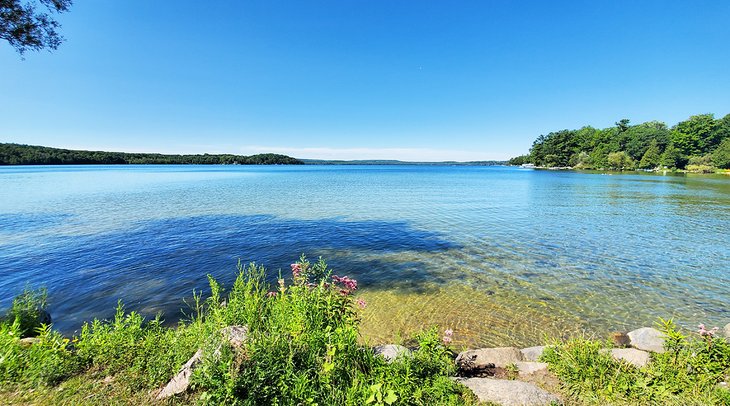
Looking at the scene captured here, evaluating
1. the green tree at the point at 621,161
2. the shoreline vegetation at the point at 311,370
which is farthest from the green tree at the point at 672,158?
the shoreline vegetation at the point at 311,370

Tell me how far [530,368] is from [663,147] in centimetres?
16805

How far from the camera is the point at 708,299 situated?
30.6ft

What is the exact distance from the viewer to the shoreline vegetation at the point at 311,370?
3877mm

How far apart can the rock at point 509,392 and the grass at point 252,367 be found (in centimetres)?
26

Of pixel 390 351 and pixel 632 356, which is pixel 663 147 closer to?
pixel 632 356

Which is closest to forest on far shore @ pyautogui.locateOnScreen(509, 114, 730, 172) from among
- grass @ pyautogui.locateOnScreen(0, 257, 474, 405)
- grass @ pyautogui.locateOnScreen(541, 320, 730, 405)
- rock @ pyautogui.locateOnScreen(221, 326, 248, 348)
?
grass @ pyautogui.locateOnScreen(541, 320, 730, 405)

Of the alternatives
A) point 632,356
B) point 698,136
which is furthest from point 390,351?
point 698,136

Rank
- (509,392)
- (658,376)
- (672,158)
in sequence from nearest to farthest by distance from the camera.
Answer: (509,392)
(658,376)
(672,158)

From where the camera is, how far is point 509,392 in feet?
14.5

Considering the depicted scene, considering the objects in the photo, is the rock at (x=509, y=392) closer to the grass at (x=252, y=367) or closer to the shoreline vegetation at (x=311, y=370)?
the shoreline vegetation at (x=311, y=370)

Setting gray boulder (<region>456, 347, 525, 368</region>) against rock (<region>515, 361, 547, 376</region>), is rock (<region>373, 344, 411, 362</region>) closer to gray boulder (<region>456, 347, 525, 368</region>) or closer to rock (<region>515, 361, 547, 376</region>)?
gray boulder (<region>456, 347, 525, 368</region>)

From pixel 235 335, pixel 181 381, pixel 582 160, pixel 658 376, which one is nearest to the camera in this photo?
pixel 181 381

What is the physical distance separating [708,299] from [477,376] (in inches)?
394

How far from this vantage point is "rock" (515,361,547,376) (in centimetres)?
526
